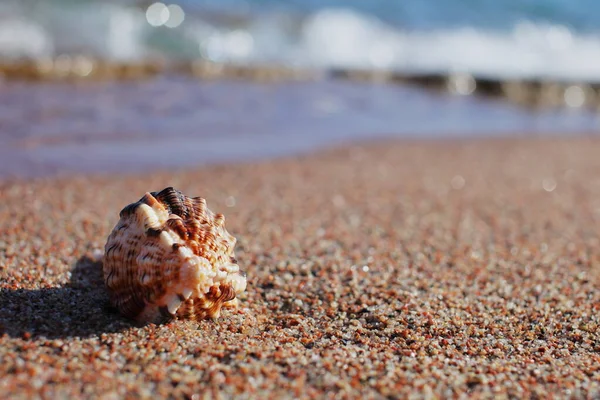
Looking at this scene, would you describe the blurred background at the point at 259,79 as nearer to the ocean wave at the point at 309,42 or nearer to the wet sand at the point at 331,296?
the ocean wave at the point at 309,42

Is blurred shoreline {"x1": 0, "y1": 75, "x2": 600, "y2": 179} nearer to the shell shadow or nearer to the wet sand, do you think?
the wet sand

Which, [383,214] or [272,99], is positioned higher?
[272,99]

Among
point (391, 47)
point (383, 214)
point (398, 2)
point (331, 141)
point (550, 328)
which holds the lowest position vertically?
point (550, 328)

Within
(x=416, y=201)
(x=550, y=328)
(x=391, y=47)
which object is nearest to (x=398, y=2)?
(x=391, y=47)

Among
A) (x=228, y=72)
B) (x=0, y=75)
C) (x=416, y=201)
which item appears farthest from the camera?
(x=228, y=72)

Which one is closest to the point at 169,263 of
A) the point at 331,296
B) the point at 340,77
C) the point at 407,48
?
the point at 331,296

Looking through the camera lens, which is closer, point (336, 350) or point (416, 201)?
point (336, 350)

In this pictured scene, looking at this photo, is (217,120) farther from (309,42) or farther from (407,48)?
(407,48)

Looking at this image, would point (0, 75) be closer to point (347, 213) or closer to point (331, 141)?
point (331, 141)

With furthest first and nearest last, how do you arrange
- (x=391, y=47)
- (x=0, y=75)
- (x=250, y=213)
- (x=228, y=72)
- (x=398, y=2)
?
(x=398, y=2) → (x=391, y=47) → (x=228, y=72) → (x=0, y=75) → (x=250, y=213)
